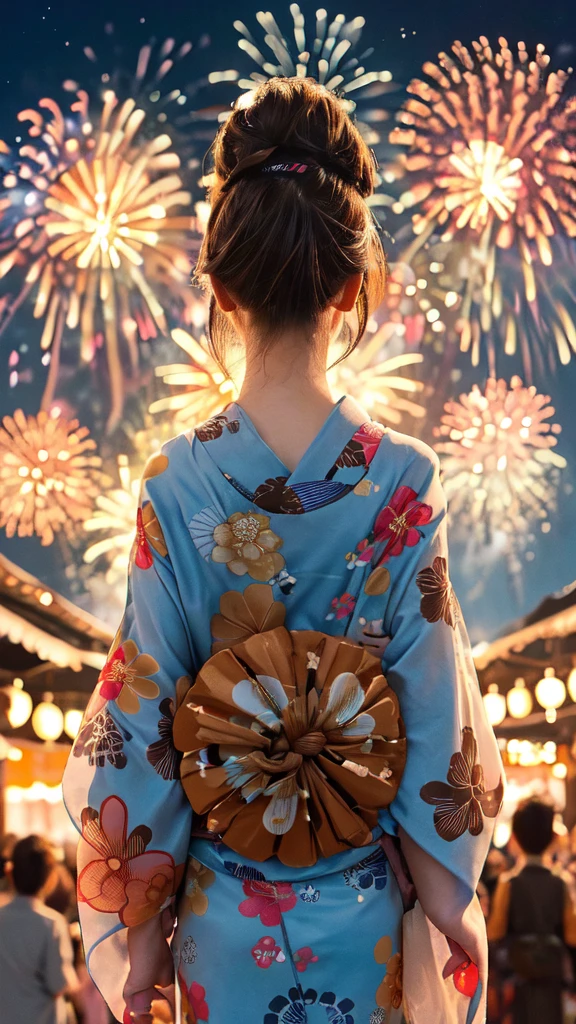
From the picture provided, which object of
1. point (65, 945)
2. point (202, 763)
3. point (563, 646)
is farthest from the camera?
point (563, 646)

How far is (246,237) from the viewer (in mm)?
977

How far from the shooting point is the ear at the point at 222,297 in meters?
1.03

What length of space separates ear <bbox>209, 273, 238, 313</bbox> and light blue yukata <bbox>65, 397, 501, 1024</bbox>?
0.13m

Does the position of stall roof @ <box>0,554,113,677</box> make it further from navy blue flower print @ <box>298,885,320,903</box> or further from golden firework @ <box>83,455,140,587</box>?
navy blue flower print @ <box>298,885,320,903</box>

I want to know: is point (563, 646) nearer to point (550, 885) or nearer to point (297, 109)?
point (550, 885)

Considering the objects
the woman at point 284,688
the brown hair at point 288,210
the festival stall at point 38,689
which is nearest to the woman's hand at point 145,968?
the woman at point 284,688

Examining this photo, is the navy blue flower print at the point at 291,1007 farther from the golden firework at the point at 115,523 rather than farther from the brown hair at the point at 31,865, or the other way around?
the golden firework at the point at 115,523

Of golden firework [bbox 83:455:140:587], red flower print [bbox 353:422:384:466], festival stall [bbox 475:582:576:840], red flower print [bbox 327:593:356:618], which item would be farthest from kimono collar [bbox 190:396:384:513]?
festival stall [bbox 475:582:576:840]

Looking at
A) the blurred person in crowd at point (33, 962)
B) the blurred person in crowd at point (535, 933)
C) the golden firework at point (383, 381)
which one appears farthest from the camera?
the golden firework at point (383, 381)

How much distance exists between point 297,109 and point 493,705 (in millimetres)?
1775

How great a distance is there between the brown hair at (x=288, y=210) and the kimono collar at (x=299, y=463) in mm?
126

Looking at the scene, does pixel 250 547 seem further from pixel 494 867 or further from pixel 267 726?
pixel 494 867

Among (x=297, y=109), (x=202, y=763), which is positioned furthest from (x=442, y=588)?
(x=297, y=109)

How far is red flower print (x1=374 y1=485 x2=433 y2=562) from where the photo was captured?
0.98 m
